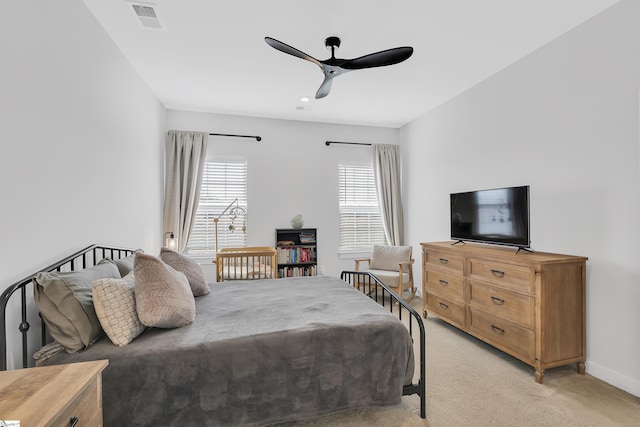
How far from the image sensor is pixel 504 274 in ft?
8.86

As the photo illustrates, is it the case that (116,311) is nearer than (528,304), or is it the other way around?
(116,311)

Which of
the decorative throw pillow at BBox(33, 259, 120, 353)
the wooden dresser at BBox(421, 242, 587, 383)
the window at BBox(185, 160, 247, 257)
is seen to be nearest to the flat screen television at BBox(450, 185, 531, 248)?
the wooden dresser at BBox(421, 242, 587, 383)

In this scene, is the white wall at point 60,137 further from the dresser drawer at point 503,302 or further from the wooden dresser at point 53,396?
the dresser drawer at point 503,302

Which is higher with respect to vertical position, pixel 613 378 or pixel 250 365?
pixel 250 365

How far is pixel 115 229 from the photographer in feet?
9.10

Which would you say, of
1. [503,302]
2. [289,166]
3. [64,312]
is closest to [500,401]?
[503,302]

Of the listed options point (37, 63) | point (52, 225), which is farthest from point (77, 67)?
point (52, 225)

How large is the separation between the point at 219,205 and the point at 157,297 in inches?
120

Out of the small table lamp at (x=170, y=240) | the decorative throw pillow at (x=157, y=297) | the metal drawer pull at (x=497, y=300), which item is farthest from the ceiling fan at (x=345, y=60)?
the small table lamp at (x=170, y=240)

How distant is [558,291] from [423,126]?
3079mm

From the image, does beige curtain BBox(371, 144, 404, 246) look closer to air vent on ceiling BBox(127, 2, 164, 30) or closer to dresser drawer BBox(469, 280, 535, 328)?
dresser drawer BBox(469, 280, 535, 328)

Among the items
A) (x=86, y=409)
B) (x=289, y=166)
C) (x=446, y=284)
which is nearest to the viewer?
(x=86, y=409)

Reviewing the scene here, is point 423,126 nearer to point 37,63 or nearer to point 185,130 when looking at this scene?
point 185,130

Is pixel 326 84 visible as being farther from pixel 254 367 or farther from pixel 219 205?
pixel 219 205
